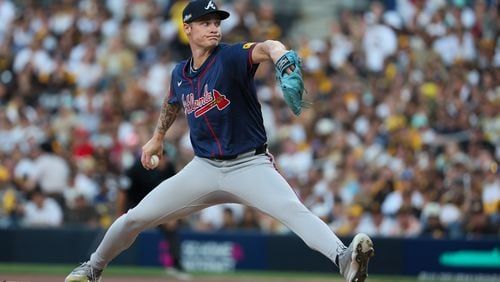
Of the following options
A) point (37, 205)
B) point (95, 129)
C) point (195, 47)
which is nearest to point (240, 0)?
point (95, 129)

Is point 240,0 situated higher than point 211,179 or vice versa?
point 240,0

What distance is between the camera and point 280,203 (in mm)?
7141

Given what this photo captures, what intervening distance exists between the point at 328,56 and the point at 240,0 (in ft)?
7.68

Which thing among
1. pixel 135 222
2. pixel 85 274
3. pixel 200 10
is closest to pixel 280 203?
pixel 135 222

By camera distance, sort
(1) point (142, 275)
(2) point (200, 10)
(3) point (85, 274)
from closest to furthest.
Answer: (2) point (200, 10) → (3) point (85, 274) → (1) point (142, 275)

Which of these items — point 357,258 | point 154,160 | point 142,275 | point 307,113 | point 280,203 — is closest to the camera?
point 357,258

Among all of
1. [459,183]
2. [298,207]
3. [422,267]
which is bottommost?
[422,267]

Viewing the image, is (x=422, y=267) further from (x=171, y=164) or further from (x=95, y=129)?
(x=95, y=129)

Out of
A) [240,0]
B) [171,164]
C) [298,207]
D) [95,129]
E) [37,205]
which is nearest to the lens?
[298,207]

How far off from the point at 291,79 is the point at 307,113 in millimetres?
10891

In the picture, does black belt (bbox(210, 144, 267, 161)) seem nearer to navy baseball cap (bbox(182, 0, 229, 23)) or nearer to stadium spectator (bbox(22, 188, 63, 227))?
navy baseball cap (bbox(182, 0, 229, 23))

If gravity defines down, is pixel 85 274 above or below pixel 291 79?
below

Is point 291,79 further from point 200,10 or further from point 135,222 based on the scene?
point 135,222

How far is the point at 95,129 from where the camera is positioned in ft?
60.1
